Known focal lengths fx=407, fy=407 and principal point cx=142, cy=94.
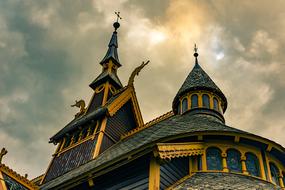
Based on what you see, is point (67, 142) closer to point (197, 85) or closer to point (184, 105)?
point (184, 105)

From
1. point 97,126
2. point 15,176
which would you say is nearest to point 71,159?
point 97,126

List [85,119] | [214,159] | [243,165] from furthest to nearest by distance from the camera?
[85,119] < [214,159] < [243,165]

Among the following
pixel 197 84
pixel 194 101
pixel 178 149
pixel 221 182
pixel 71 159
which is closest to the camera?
pixel 221 182

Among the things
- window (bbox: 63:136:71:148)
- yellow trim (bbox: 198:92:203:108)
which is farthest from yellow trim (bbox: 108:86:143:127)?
yellow trim (bbox: 198:92:203:108)

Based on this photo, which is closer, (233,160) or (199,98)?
(233,160)

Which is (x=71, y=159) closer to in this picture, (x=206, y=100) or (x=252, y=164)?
(x=206, y=100)

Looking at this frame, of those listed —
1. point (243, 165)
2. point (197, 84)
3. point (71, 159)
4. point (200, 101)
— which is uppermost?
point (197, 84)

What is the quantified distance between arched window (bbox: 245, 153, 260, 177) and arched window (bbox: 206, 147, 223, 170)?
110 cm

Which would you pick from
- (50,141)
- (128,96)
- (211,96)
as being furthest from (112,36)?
(211,96)

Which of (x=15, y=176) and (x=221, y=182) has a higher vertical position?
(x=15, y=176)

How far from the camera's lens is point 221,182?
14195mm

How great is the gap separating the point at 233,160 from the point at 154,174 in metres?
3.81

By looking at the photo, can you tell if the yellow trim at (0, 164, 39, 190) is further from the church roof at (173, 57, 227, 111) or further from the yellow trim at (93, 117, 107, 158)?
the church roof at (173, 57, 227, 111)

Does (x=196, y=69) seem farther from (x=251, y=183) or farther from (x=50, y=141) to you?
(x=251, y=183)
